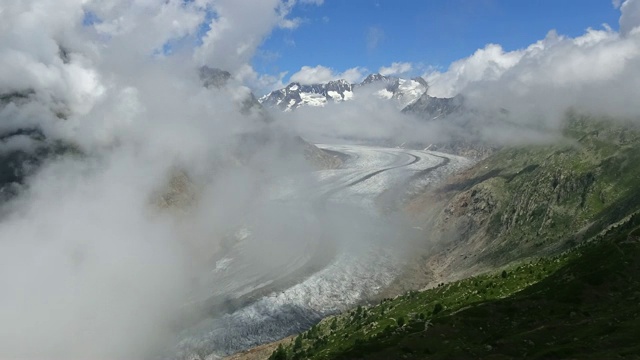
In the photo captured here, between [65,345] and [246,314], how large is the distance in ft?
193

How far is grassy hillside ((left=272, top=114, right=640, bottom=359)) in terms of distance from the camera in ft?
176

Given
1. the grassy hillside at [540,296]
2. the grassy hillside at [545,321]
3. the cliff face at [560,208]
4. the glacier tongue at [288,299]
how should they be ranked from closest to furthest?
the grassy hillside at [545,321], the grassy hillside at [540,296], the glacier tongue at [288,299], the cliff face at [560,208]

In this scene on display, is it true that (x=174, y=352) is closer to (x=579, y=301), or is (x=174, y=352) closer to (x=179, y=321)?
(x=179, y=321)

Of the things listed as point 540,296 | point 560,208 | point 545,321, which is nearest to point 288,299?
point 560,208

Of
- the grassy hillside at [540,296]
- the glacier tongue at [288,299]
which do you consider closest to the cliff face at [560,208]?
the grassy hillside at [540,296]

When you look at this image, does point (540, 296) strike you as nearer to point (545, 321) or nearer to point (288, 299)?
point (545, 321)

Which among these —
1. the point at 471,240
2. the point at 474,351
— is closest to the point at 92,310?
the point at 471,240

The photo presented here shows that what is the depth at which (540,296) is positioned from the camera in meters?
66.4

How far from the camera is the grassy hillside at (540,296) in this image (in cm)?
5362

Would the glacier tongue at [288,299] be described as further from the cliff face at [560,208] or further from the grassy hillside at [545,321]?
the grassy hillside at [545,321]

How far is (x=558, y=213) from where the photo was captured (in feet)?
541

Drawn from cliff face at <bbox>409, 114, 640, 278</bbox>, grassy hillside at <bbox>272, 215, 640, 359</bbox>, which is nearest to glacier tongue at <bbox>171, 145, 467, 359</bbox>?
cliff face at <bbox>409, 114, 640, 278</bbox>

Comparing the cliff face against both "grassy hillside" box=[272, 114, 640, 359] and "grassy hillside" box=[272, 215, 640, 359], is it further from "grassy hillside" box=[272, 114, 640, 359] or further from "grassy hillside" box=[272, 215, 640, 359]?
"grassy hillside" box=[272, 215, 640, 359]

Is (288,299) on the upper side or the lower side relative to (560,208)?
upper
